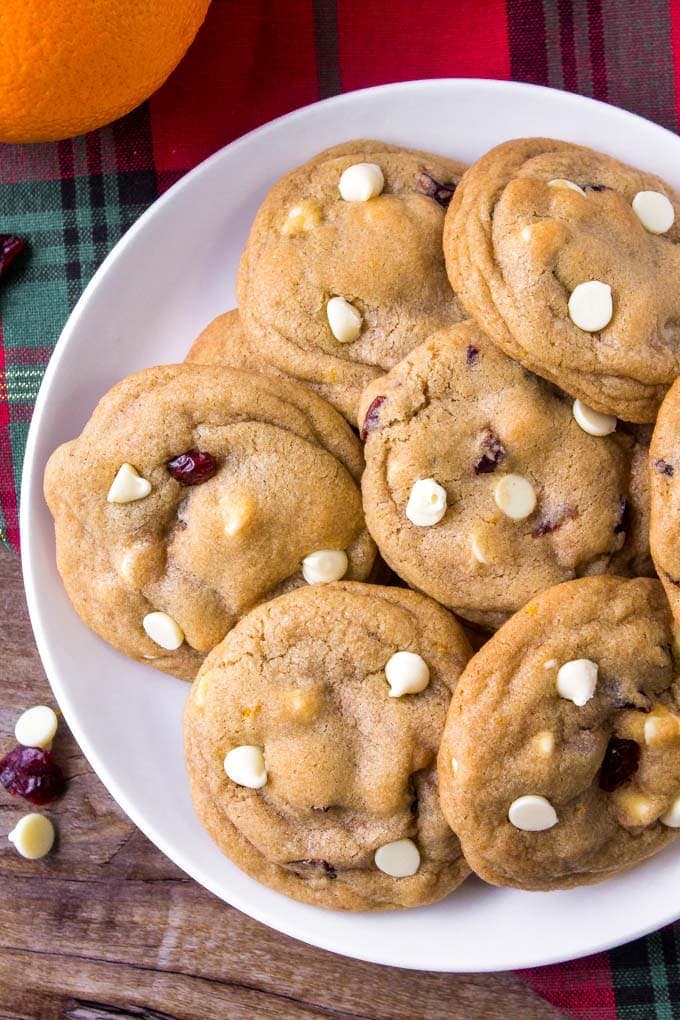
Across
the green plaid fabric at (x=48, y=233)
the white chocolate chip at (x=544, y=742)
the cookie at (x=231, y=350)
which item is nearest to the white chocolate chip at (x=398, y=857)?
the white chocolate chip at (x=544, y=742)

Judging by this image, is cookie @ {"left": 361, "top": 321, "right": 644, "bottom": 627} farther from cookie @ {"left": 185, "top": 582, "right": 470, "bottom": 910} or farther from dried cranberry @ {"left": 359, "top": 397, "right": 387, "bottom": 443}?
cookie @ {"left": 185, "top": 582, "right": 470, "bottom": 910}

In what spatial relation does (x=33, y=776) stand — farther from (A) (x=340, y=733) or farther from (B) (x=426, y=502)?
(B) (x=426, y=502)

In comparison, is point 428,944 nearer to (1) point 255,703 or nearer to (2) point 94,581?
(1) point 255,703

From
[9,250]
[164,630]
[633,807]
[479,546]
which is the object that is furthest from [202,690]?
[9,250]

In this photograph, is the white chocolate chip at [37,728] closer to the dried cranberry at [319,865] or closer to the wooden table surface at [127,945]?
the wooden table surface at [127,945]

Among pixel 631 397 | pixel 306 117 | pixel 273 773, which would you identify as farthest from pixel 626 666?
pixel 306 117
